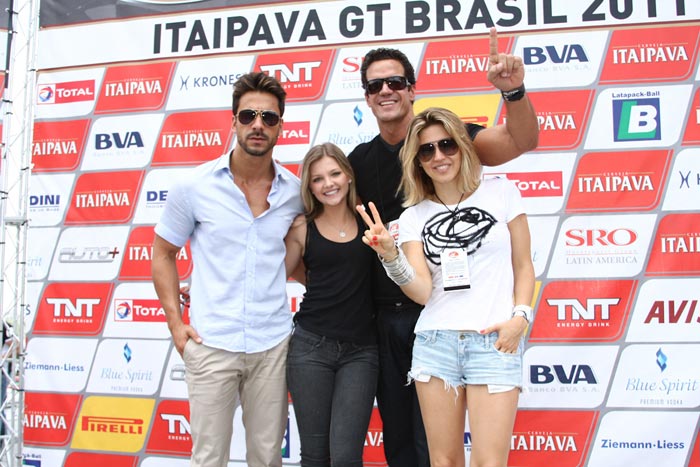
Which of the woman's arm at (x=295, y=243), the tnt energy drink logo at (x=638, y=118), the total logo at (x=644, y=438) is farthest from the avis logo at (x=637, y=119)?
A: the woman's arm at (x=295, y=243)

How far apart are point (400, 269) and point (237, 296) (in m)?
0.68

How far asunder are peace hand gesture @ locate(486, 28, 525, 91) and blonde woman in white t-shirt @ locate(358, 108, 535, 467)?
0.64 feet

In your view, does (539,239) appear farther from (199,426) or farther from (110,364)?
(110,364)

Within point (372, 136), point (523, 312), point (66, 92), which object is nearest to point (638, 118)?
point (372, 136)

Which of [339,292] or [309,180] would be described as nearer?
[339,292]

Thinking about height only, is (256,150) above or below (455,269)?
above

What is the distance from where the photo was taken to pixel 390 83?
2.12m

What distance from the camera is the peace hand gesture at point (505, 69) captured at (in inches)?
69.9

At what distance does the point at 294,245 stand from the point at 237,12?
196 cm

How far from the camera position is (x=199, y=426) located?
6.55 ft

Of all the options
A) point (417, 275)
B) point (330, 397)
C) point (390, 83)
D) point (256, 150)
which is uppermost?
point (390, 83)

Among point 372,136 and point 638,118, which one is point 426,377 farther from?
point 638,118

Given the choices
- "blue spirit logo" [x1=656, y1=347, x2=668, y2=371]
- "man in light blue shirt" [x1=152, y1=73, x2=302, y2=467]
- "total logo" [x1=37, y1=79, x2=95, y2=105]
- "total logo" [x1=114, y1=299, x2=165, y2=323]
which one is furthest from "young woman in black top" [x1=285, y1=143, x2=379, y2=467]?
"total logo" [x1=37, y1=79, x2=95, y2=105]

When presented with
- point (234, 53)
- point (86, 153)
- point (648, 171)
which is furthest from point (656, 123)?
point (86, 153)
